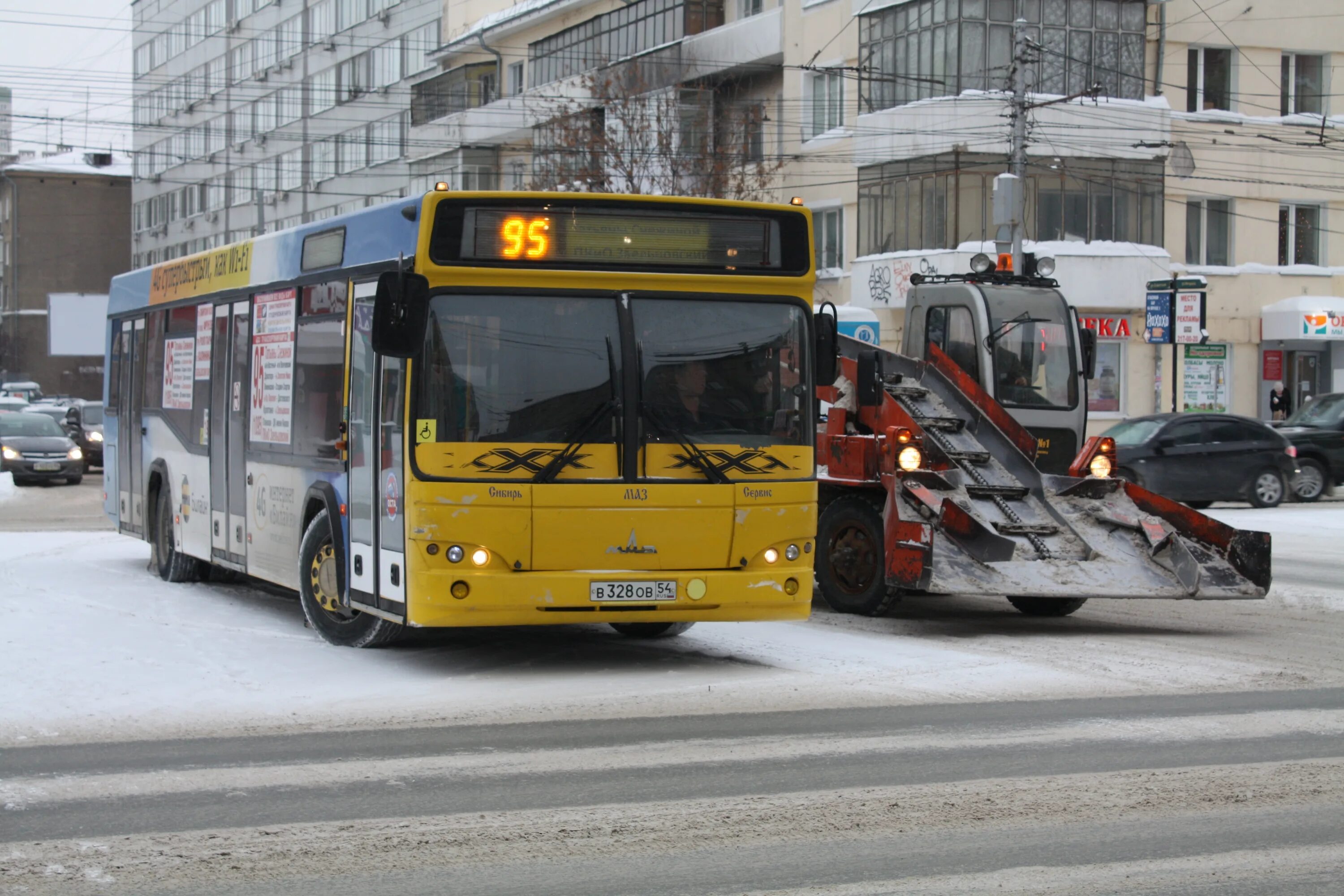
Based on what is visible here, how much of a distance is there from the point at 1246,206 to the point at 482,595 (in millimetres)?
37602

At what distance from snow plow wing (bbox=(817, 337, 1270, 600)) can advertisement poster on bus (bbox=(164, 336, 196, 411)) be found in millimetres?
5289

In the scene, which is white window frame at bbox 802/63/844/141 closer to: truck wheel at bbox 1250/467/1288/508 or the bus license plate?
truck wheel at bbox 1250/467/1288/508

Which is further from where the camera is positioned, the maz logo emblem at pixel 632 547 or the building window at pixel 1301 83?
the building window at pixel 1301 83

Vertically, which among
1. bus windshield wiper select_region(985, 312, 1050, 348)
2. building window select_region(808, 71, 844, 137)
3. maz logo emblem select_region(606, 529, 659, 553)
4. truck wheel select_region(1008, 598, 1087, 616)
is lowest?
truck wheel select_region(1008, 598, 1087, 616)

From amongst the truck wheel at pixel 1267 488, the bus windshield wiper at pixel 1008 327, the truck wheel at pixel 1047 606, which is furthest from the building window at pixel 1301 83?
the truck wheel at pixel 1047 606

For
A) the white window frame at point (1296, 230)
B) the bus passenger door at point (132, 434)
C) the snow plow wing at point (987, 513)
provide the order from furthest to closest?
the white window frame at point (1296, 230) → the bus passenger door at point (132, 434) → the snow plow wing at point (987, 513)

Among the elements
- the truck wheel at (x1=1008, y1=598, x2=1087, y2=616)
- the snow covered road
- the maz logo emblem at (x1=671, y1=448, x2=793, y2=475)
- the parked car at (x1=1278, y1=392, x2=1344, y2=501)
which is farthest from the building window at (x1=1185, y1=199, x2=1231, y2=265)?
the maz logo emblem at (x1=671, y1=448, x2=793, y2=475)

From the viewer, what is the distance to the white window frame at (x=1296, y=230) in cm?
4412

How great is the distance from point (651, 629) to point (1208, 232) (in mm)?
34218

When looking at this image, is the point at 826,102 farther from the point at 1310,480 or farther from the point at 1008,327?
the point at 1008,327

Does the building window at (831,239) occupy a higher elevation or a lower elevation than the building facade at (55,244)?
lower

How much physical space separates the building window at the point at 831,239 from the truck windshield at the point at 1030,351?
27581 millimetres

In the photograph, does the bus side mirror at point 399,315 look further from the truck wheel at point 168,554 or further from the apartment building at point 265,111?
the apartment building at point 265,111

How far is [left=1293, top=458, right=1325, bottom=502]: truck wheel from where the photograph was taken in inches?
1194
